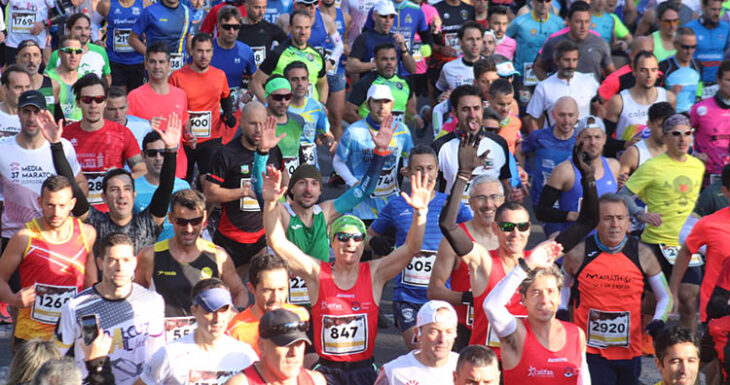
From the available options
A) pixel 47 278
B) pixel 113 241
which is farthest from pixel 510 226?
pixel 47 278

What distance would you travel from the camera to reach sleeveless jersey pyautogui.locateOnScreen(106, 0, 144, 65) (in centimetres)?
1399

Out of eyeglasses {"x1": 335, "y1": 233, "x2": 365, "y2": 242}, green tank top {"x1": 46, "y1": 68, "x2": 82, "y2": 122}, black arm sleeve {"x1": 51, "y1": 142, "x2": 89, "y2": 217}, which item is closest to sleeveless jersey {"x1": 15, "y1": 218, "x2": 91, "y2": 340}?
black arm sleeve {"x1": 51, "y1": 142, "x2": 89, "y2": 217}

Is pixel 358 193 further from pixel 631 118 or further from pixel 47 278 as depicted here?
pixel 631 118

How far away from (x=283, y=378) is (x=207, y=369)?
745mm

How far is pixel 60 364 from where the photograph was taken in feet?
17.7

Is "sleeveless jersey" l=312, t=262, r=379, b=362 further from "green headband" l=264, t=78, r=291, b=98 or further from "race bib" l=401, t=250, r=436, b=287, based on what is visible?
"green headband" l=264, t=78, r=291, b=98

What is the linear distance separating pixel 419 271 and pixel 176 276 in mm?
1871

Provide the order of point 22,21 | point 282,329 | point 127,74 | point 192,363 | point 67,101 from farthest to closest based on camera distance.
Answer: point 22,21
point 127,74
point 67,101
point 192,363
point 282,329

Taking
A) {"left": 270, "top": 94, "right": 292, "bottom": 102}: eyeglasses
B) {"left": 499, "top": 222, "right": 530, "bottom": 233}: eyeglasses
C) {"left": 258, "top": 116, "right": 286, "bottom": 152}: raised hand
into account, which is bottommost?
{"left": 499, "top": 222, "right": 530, "bottom": 233}: eyeglasses

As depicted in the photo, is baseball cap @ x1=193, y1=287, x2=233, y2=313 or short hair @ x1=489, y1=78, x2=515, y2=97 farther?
short hair @ x1=489, y1=78, x2=515, y2=97

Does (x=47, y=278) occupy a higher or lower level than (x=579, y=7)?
lower

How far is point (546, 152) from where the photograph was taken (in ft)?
35.8

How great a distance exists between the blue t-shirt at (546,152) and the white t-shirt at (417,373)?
4397 mm

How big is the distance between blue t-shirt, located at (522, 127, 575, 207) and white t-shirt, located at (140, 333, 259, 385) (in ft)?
16.1
